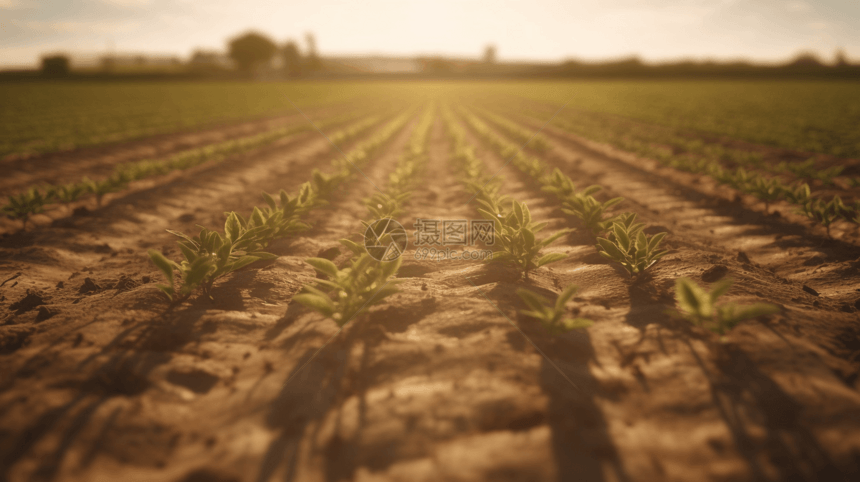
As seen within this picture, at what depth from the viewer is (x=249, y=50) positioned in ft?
267

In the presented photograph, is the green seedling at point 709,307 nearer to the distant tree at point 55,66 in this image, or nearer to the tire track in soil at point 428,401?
the tire track in soil at point 428,401

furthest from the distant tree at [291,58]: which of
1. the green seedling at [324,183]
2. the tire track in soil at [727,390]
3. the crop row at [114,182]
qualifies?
the tire track in soil at [727,390]

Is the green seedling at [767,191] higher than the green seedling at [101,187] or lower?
higher

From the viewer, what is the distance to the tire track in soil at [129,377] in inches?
66.3

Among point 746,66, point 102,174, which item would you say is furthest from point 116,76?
point 746,66

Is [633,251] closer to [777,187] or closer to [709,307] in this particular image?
[709,307]

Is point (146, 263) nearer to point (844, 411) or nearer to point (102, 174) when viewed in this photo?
point (844, 411)

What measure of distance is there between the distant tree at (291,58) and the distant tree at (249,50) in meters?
5.04

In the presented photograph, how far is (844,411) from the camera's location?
179 cm

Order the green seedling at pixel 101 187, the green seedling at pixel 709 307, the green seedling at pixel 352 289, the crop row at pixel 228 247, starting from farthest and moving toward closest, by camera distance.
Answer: the green seedling at pixel 101 187 → the crop row at pixel 228 247 → the green seedling at pixel 352 289 → the green seedling at pixel 709 307

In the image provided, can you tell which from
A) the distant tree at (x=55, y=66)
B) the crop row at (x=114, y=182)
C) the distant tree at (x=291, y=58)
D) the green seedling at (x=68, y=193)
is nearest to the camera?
the crop row at (x=114, y=182)

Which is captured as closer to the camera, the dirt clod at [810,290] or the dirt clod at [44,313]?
the dirt clod at [44,313]

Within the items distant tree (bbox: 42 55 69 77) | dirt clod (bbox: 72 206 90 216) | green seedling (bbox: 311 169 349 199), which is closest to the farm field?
dirt clod (bbox: 72 206 90 216)

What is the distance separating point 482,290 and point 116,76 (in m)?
82.4
